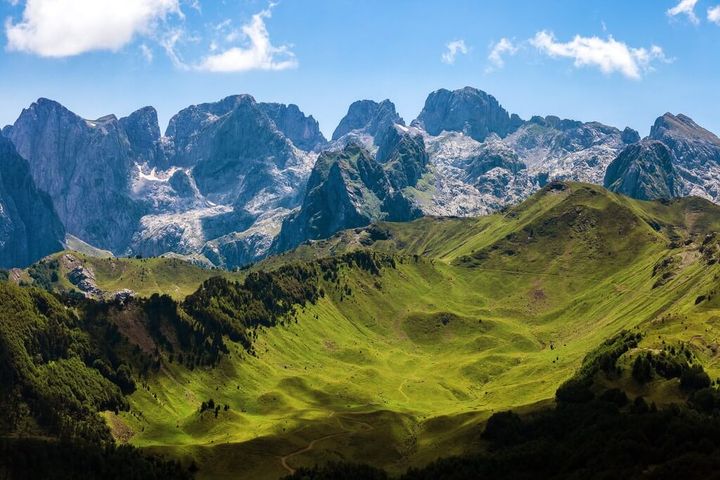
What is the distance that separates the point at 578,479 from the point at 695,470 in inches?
1338

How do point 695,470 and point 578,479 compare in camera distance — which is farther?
point 578,479

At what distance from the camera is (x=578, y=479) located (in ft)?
648

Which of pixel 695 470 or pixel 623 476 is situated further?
pixel 623 476

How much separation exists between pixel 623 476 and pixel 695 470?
19.7 metres

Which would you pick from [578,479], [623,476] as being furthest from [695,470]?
[578,479]

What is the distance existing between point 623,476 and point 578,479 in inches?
564

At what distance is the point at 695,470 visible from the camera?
17062cm

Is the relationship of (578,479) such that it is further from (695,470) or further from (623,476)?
(695,470)

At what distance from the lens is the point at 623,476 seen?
610ft
